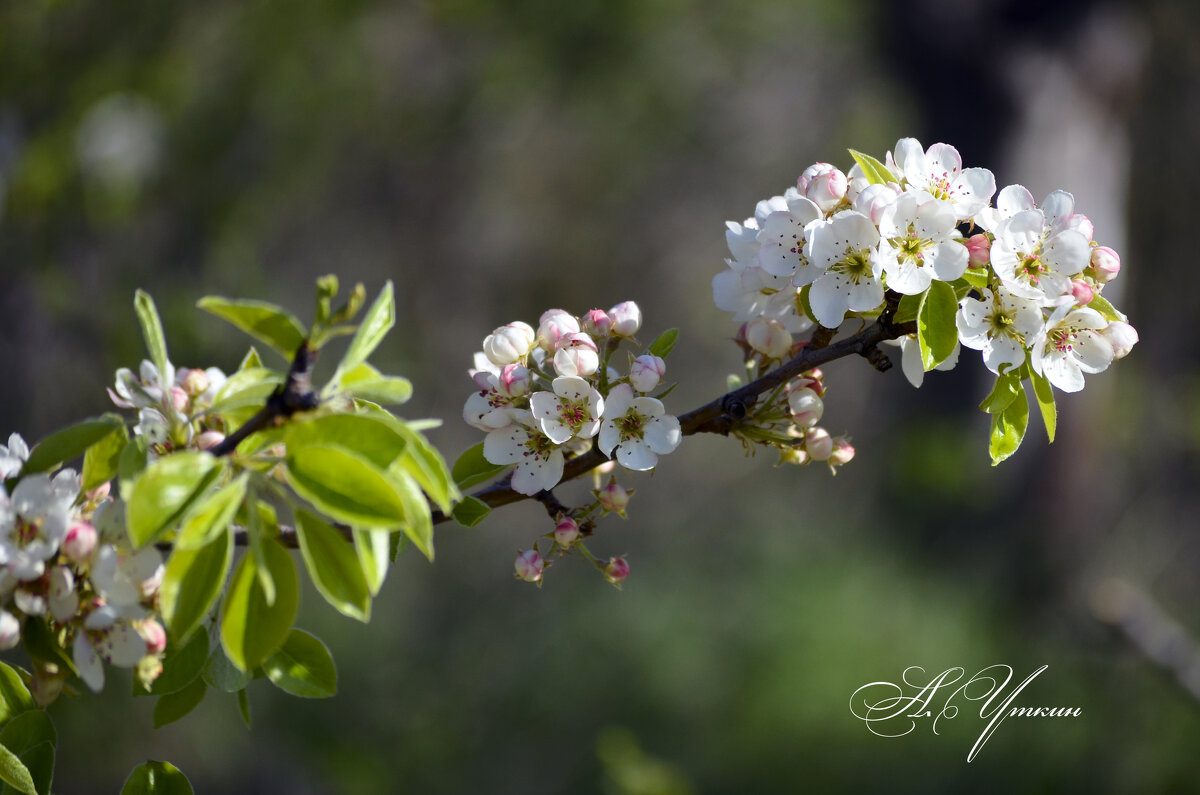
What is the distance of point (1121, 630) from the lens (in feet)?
8.95

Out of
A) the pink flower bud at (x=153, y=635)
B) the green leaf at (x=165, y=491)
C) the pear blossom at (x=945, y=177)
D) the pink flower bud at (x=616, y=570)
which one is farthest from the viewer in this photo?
the pink flower bud at (x=616, y=570)

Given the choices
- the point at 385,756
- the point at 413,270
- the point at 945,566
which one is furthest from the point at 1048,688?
the point at 413,270

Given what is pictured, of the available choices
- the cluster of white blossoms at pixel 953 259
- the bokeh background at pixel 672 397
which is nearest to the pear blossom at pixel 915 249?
the cluster of white blossoms at pixel 953 259

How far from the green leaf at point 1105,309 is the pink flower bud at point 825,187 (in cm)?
22

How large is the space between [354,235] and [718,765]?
3473 mm

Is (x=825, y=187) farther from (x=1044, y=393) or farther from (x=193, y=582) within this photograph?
(x=193, y=582)

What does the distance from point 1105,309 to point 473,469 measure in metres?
0.54

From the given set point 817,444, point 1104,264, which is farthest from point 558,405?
point 1104,264

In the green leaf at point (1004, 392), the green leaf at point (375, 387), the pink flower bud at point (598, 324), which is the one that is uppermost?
the green leaf at point (1004, 392)

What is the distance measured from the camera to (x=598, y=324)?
79 centimetres

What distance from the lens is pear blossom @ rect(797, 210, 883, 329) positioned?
68 centimetres

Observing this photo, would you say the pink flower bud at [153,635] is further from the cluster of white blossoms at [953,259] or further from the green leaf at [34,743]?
the cluster of white blossoms at [953,259]

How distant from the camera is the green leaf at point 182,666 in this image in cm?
65

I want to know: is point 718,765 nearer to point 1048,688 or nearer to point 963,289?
point 1048,688
